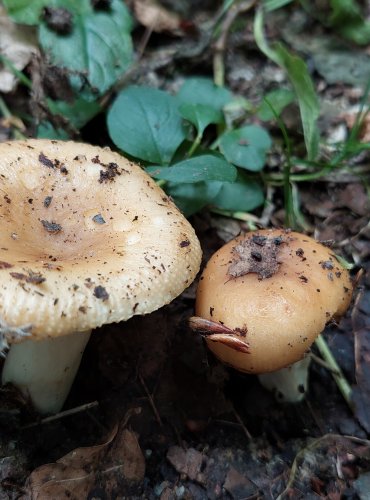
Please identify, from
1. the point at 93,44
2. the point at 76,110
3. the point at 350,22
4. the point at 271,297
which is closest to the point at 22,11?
the point at 93,44

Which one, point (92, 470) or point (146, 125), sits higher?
point (146, 125)

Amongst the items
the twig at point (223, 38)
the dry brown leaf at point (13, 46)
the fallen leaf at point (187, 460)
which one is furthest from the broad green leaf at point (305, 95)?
the fallen leaf at point (187, 460)

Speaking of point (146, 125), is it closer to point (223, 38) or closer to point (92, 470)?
point (223, 38)

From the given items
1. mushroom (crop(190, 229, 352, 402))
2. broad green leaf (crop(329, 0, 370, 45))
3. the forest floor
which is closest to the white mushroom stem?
the forest floor

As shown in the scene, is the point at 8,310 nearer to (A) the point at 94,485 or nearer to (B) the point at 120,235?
(B) the point at 120,235

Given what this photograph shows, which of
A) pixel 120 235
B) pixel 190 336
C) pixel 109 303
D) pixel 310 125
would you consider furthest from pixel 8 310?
pixel 310 125
